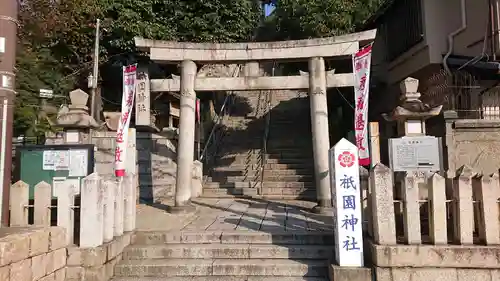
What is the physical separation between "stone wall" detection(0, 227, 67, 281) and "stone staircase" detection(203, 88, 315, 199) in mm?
7054

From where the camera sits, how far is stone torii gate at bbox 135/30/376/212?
9773 mm

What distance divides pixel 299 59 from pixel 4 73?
22.6 ft

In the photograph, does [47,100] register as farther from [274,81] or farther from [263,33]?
[263,33]

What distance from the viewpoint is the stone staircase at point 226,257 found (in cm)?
633

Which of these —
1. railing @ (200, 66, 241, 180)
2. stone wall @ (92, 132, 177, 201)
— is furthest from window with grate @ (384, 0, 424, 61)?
stone wall @ (92, 132, 177, 201)

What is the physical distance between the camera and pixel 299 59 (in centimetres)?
1011

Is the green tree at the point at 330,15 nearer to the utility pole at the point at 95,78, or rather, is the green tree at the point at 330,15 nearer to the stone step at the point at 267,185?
the stone step at the point at 267,185

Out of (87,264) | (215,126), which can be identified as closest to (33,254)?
(87,264)

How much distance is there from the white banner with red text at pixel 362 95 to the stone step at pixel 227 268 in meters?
3.14

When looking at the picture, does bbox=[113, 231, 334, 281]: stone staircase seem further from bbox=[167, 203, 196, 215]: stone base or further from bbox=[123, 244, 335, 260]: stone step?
A: bbox=[167, 203, 196, 215]: stone base

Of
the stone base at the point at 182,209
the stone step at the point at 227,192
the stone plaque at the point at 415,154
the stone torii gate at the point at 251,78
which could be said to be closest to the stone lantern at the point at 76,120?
the stone torii gate at the point at 251,78

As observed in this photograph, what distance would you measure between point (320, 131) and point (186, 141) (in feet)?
11.3

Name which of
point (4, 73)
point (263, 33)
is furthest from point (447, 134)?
point (263, 33)

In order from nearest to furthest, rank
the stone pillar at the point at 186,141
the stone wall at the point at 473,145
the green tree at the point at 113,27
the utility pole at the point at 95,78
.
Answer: the stone pillar at the point at 186,141, the stone wall at the point at 473,145, the green tree at the point at 113,27, the utility pole at the point at 95,78
